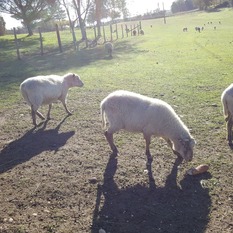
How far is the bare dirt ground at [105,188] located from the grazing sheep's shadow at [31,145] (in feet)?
0.09

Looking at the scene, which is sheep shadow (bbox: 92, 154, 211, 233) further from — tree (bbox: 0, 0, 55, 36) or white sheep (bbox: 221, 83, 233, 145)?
tree (bbox: 0, 0, 55, 36)

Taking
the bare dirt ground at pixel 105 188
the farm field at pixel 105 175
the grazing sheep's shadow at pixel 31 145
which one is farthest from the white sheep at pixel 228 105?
the grazing sheep's shadow at pixel 31 145

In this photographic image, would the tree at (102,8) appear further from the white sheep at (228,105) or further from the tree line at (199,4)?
the tree line at (199,4)

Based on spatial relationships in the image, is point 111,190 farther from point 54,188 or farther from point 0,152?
point 0,152

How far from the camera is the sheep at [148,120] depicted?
20.7 feet

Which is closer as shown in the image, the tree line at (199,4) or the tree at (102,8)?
the tree at (102,8)

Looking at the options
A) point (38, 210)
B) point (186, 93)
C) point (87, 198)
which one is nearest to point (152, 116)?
point (87, 198)

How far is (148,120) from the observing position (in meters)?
6.58

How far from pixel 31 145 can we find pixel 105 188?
121 inches

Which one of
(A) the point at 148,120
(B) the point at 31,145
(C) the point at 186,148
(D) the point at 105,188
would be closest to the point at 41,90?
(B) the point at 31,145

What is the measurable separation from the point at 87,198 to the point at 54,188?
2.57ft

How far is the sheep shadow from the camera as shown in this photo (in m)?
4.65

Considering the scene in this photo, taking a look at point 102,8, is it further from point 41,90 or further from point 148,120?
point 148,120

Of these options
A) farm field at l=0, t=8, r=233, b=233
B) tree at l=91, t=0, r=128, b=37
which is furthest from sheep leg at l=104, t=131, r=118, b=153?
tree at l=91, t=0, r=128, b=37
